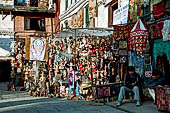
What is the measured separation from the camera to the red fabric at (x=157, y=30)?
9770 millimetres

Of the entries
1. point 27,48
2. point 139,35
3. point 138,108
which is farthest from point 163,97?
point 27,48

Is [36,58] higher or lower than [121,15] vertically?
lower

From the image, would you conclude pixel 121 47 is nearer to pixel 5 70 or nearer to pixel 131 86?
pixel 131 86

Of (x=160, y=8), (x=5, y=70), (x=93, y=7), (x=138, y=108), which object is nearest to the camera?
(x=138, y=108)

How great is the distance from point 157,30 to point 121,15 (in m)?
3.55

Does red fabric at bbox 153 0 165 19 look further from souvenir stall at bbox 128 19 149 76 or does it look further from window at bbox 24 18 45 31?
window at bbox 24 18 45 31

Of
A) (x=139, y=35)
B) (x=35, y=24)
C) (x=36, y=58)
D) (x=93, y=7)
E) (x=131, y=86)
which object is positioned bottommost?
(x=131, y=86)

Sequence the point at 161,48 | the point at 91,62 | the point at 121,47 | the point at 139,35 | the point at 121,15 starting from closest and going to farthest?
the point at 139,35
the point at 161,48
the point at 121,47
the point at 91,62
the point at 121,15

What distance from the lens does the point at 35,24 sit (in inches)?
1147

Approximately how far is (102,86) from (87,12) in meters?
8.02

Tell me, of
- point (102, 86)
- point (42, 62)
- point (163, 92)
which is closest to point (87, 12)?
point (42, 62)

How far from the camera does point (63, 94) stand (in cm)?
1373

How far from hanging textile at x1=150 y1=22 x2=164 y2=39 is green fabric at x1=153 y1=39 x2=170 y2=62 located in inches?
11.1

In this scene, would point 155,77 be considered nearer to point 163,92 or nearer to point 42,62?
point 163,92
